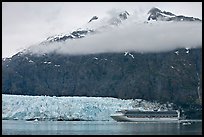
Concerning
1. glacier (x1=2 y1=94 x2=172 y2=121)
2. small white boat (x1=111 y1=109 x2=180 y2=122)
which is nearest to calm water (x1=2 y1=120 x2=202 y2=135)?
glacier (x1=2 y1=94 x2=172 y2=121)

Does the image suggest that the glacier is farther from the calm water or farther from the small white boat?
the calm water

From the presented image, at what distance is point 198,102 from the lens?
150 meters

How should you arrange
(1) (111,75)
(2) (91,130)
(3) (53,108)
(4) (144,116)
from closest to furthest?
(2) (91,130) < (3) (53,108) < (4) (144,116) < (1) (111,75)

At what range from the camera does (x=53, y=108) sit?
277 ft

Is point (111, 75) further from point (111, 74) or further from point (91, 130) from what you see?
point (91, 130)

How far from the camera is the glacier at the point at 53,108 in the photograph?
80812mm

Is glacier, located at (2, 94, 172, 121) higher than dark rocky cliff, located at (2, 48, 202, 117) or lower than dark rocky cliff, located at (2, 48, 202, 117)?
lower

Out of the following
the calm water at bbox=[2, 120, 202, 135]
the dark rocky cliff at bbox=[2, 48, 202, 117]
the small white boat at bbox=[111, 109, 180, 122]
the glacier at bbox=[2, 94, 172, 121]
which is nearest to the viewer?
the calm water at bbox=[2, 120, 202, 135]

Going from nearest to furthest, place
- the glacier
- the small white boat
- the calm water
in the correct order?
the calm water → the glacier → the small white boat

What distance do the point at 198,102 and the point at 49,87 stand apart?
5325cm

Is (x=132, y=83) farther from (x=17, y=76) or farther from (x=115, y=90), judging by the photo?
(x=17, y=76)

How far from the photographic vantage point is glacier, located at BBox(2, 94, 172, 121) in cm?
8081

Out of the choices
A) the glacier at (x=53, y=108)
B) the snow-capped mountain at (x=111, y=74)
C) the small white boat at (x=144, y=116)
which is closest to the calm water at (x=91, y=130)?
the glacier at (x=53, y=108)

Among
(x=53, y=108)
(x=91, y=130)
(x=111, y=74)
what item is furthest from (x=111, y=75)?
(x=91, y=130)
